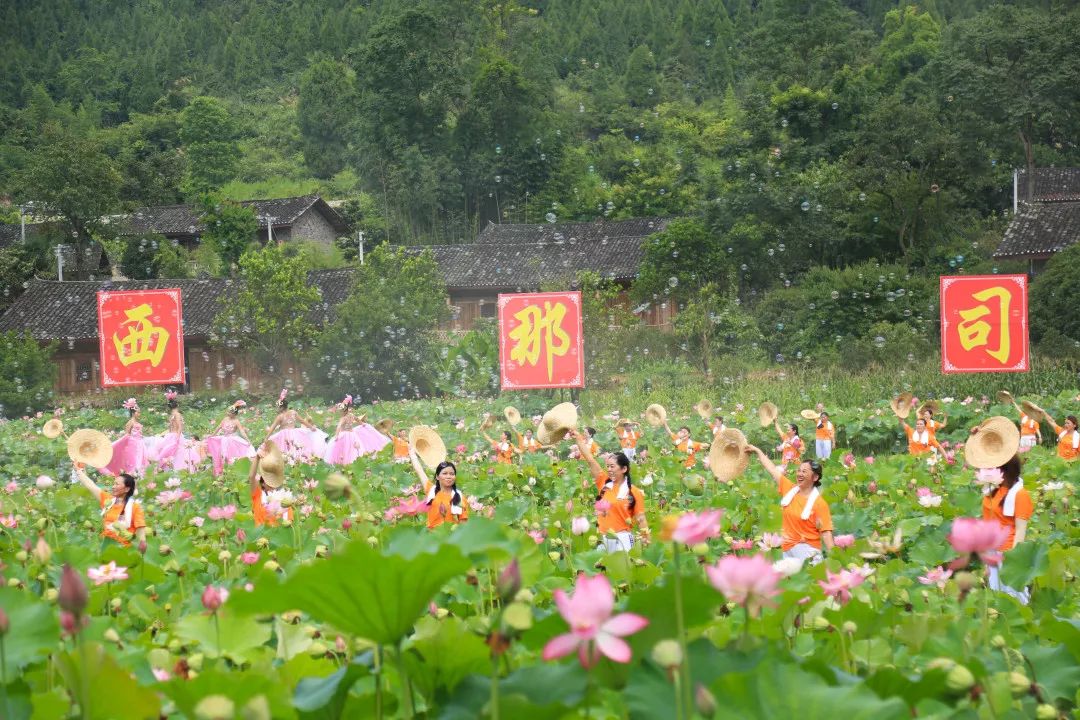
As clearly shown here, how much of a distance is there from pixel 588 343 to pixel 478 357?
208 centimetres

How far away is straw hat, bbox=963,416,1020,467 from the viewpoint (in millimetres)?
5188

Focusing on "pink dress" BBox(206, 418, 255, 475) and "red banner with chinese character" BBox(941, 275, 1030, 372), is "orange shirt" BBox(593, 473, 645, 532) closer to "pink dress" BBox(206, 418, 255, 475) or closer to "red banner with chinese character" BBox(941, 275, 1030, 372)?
"pink dress" BBox(206, 418, 255, 475)

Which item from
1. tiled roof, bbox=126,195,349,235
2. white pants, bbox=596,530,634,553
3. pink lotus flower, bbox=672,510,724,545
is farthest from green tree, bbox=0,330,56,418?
pink lotus flower, bbox=672,510,724,545

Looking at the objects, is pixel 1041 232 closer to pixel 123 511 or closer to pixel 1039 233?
pixel 1039 233

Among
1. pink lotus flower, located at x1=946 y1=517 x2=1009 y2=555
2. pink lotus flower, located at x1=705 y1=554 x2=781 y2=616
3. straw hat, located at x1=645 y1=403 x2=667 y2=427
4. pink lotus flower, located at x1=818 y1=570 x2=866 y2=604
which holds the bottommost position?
straw hat, located at x1=645 y1=403 x2=667 y2=427

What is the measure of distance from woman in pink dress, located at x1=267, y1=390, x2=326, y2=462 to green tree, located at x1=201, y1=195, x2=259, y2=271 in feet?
86.9

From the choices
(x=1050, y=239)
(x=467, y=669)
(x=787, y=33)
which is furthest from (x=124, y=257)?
(x=467, y=669)

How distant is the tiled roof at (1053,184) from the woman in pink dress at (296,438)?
72.5ft

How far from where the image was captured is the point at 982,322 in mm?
14430

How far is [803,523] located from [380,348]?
65.0ft

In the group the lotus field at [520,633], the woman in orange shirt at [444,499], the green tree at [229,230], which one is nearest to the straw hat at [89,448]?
the woman in orange shirt at [444,499]

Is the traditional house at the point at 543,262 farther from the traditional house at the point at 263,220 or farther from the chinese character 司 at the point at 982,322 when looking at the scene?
the chinese character 司 at the point at 982,322

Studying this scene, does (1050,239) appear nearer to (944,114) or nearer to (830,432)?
(944,114)

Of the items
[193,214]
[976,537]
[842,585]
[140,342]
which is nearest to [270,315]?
[140,342]
